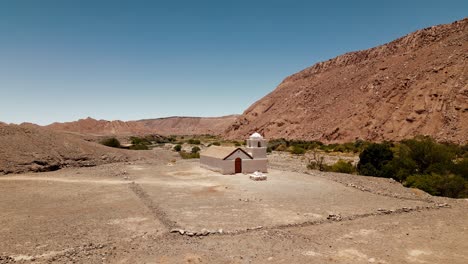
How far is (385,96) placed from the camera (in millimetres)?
66125

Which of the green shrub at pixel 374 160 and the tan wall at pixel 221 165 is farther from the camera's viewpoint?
the green shrub at pixel 374 160

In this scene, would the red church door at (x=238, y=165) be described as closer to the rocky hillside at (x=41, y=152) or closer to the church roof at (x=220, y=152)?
the church roof at (x=220, y=152)

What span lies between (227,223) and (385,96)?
59.8 meters

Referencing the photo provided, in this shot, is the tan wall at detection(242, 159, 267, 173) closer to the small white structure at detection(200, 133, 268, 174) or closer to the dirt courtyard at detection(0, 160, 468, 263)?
the small white structure at detection(200, 133, 268, 174)

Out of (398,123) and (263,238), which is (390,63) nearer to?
(398,123)

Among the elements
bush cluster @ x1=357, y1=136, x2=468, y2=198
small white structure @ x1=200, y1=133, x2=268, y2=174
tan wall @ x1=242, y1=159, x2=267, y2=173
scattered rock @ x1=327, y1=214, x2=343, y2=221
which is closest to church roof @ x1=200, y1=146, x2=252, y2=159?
small white structure @ x1=200, y1=133, x2=268, y2=174

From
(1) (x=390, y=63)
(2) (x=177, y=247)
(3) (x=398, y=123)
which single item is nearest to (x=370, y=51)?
(1) (x=390, y=63)

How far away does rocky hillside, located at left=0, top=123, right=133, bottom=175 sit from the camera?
2839 centimetres

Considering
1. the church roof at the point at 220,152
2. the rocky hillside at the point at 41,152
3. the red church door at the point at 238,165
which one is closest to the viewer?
the rocky hillside at the point at 41,152

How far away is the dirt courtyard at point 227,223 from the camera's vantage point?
1114 centimetres

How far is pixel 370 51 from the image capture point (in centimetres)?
8731

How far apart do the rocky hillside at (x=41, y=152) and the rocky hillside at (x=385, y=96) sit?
143 ft

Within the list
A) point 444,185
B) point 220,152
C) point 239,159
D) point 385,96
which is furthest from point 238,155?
point 385,96

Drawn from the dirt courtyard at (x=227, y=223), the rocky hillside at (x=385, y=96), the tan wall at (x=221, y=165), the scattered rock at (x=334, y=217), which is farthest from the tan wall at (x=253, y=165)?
the rocky hillside at (x=385, y=96)
